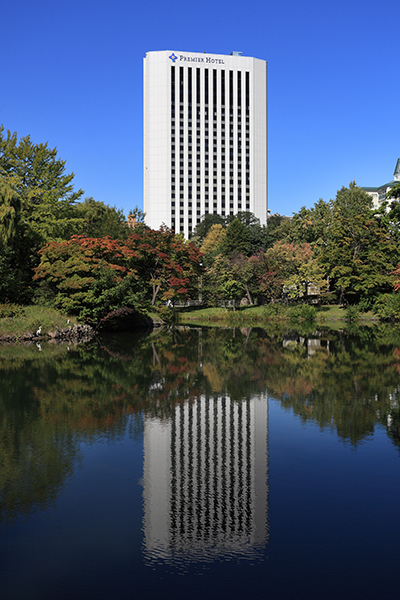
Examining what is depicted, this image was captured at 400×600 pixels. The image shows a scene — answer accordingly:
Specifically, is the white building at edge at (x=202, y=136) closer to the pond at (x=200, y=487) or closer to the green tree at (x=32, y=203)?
the green tree at (x=32, y=203)

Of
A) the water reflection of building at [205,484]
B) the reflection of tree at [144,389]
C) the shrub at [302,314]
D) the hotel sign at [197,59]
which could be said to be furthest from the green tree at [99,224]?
the hotel sign at [197,59]

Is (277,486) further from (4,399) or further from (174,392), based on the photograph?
(4,399)

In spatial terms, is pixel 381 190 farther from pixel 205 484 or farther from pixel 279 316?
pixel 205 484

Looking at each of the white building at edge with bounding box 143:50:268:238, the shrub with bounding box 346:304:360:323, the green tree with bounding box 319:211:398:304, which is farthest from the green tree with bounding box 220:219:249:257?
the white building at edge with bounding box 143:50:268:238

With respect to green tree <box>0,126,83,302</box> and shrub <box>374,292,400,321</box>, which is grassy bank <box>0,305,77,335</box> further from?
shrub <box>374,292,400,321</box>

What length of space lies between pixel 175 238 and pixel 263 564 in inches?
1790

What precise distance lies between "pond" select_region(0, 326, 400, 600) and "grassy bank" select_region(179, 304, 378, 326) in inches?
1013

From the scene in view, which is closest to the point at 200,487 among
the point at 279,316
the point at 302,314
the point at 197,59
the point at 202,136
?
the point at 302,314

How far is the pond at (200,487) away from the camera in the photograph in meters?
5.27

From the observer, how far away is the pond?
5270 millimetres

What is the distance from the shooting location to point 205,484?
7641 millimetres

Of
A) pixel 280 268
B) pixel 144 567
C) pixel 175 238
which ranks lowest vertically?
pixel 144 567

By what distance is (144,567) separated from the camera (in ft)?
17.8

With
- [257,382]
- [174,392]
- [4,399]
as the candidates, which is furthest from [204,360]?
[4,399]
